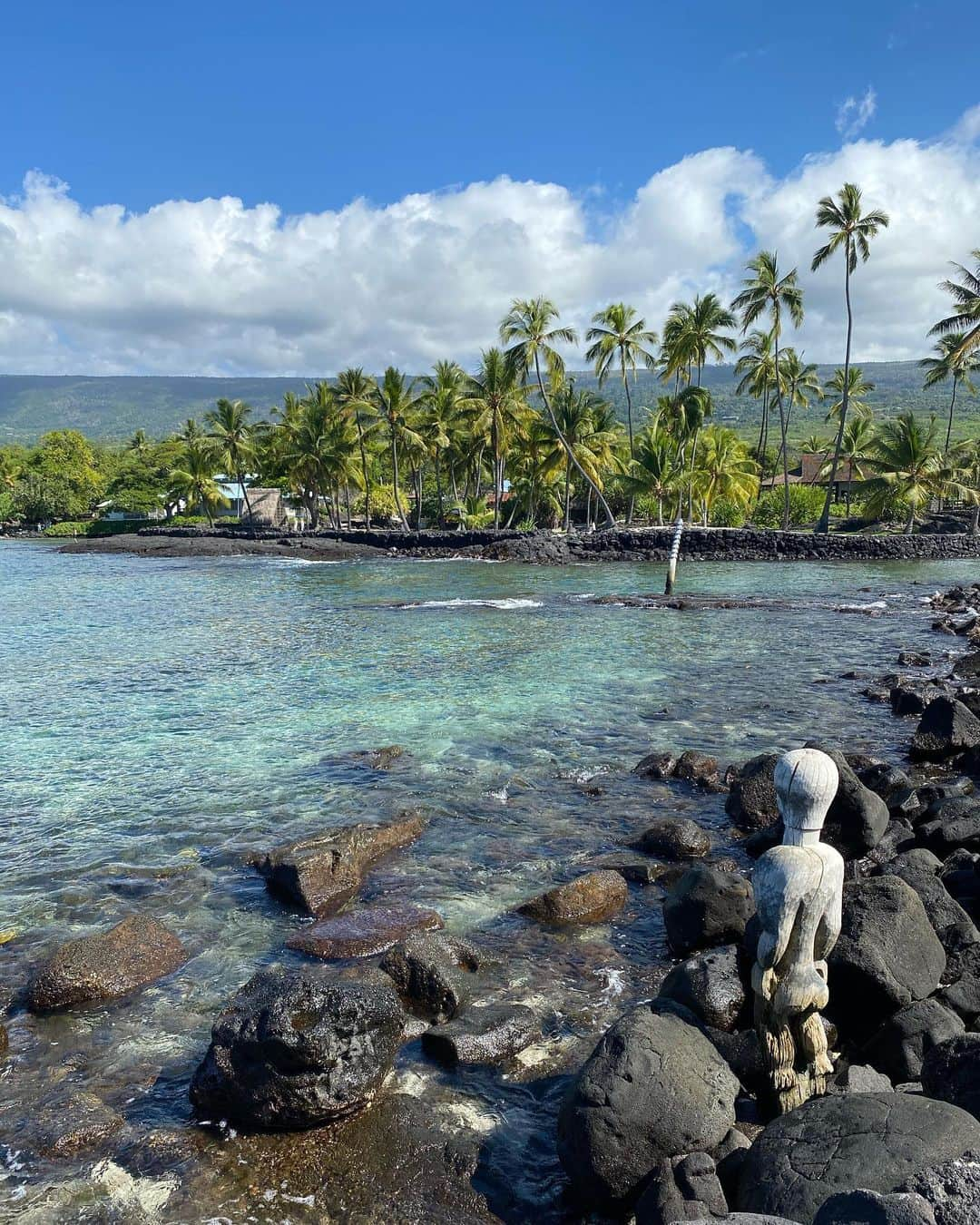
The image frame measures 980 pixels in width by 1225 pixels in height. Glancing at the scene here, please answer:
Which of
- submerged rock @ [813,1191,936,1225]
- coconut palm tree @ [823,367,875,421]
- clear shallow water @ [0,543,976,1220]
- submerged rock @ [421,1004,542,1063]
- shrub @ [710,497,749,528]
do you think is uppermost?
coconut palm tree @ [823,367,875,421]

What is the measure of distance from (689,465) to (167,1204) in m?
56.5

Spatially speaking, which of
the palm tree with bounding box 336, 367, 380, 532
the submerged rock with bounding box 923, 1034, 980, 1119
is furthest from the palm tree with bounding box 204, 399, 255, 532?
the submerged rock with bounding box 923, 1034, 980, 1119

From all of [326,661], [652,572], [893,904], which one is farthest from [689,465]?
[893,904]

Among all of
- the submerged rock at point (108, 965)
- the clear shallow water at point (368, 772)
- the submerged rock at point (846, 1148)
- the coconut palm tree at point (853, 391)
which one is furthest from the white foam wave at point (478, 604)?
the coconut palm tree at point (853, 391)

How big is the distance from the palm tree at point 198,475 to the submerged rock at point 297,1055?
79248 mm

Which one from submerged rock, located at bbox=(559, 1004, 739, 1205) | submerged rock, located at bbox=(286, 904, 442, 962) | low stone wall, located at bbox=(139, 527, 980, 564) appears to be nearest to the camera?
submerged rock, located at bbox=(559, 1004, 739, 1205)

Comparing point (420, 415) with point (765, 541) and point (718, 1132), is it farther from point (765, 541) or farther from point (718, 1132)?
point (718, 1132)

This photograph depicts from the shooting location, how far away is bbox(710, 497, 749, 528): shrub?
67500mm

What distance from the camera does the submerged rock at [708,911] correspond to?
7.00m

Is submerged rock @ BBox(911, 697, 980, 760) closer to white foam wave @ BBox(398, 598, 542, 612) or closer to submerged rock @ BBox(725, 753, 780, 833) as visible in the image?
submerged rock @ BBox(725, 753, 780, 833)

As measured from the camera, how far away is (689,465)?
57594 millimetres

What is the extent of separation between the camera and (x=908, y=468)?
5562cm

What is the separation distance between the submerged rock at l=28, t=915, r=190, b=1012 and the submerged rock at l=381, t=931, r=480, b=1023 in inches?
77.7

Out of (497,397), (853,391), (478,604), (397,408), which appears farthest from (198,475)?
(853,391)
